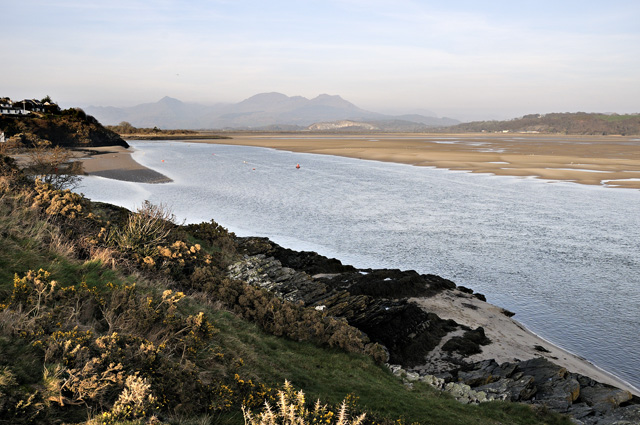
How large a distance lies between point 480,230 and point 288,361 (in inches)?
654

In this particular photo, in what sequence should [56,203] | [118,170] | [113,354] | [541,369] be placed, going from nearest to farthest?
1. [113,354]
2. [541,369]
3. [56,203]
4. [118,170]

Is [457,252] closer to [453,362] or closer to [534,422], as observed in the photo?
[453,362]

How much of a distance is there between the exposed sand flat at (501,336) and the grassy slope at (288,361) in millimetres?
2874

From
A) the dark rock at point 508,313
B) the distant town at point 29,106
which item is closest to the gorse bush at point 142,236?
the dark rock at point 508,313

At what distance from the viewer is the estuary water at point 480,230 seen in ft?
43.8

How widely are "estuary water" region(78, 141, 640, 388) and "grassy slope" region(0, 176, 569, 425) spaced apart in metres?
5.42

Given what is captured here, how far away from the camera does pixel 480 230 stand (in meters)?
22.2

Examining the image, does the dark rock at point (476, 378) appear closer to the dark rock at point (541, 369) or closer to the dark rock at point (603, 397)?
the dark rock at point (541, 369)

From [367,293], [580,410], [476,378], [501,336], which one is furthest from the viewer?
[367,293]

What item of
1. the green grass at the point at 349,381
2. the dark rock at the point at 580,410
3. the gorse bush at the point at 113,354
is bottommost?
the dark rock at the point at 580,410

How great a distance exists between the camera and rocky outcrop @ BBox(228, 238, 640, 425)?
8.75m

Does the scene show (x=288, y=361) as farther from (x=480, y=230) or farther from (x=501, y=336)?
(x=480, y=230)

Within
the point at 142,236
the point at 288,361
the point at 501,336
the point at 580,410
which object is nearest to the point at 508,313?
the point at 501,336

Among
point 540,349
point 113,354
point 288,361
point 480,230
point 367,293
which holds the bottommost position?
point 540,349
